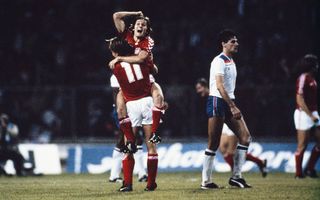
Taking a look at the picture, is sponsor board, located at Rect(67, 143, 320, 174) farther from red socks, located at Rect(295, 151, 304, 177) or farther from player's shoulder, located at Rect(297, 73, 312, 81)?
player's shoulder, located at Rect(297, 73, 312, 81)

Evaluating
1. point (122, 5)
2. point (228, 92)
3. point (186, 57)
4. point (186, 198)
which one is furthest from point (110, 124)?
point (186, 198)

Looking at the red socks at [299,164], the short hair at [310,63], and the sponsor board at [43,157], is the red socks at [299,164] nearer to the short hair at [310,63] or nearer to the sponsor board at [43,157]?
the short hair at [310,63]

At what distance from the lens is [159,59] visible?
86.8 ft

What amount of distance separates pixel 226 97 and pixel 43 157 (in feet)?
30.7

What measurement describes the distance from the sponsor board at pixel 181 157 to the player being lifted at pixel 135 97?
341 inches

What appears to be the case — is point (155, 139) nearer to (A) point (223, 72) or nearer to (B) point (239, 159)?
(A) point (223, 72)

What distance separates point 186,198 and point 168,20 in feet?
55.6

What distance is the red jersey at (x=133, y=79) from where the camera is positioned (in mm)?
12383

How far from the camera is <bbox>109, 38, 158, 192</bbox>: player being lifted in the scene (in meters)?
12.4

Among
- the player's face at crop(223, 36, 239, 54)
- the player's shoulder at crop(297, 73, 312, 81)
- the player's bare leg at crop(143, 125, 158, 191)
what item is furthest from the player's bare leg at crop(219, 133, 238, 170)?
the player's bare leg at crop(143, 125, 158, 191)

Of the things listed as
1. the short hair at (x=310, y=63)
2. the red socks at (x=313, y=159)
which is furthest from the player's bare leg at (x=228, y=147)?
the short hair at (x=310, y=63)

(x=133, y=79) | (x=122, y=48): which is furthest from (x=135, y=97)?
(x=122, y=48)

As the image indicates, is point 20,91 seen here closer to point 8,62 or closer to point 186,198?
point 8,62

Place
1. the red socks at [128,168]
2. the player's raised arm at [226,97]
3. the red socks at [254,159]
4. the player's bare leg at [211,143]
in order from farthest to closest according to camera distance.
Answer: the red socks at [254,159] → the player's bare leg at [211,143] → the player's raised arm at [226,97] → the red socks at [128,168]
